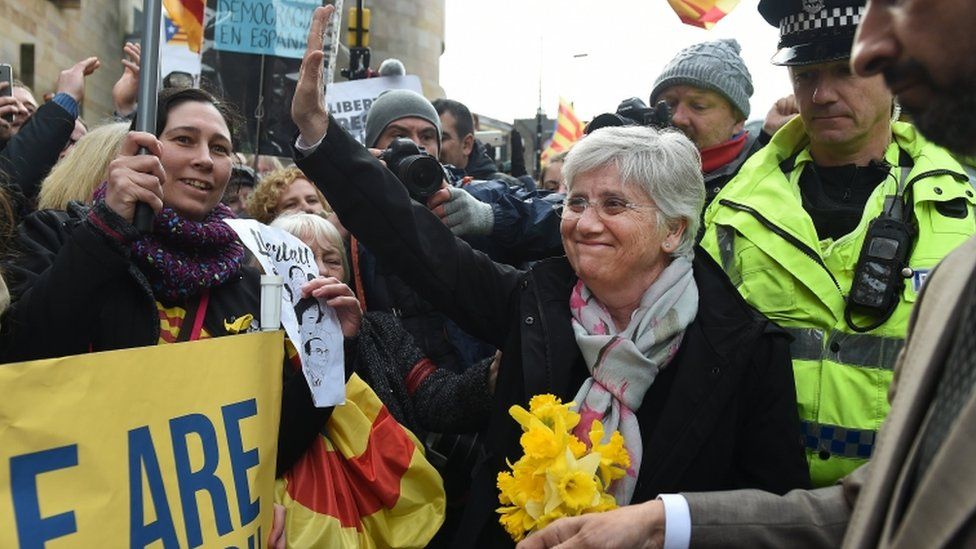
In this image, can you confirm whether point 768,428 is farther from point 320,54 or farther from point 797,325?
point 320,54

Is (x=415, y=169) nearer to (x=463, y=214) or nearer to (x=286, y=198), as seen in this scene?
(x=463, y=214)

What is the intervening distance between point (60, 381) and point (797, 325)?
6.38 ft

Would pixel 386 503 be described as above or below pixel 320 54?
below

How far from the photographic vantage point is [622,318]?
272 centimetres

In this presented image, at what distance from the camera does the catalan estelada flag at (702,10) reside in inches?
166

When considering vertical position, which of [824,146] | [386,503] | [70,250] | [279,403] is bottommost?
[386,503]

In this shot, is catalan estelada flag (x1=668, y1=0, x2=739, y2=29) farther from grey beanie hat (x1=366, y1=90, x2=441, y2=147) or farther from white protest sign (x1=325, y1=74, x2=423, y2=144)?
white protest sign (x1=325, y1=74, x2=423, y2=144)

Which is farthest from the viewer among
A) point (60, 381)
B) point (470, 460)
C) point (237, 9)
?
point (237, 9)

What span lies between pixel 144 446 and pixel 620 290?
1320 millimetres

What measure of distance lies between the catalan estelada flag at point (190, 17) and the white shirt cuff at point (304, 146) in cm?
251

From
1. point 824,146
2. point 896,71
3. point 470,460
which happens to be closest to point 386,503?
point 470,460

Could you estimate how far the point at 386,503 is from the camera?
2.87 m

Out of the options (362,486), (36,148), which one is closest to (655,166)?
(362,486)

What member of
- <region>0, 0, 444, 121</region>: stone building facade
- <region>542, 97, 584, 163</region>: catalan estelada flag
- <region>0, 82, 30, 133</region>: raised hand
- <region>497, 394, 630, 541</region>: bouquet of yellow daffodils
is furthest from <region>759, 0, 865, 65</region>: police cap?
<region>542, 97, 584, 163</region>: catalan estelada flag
